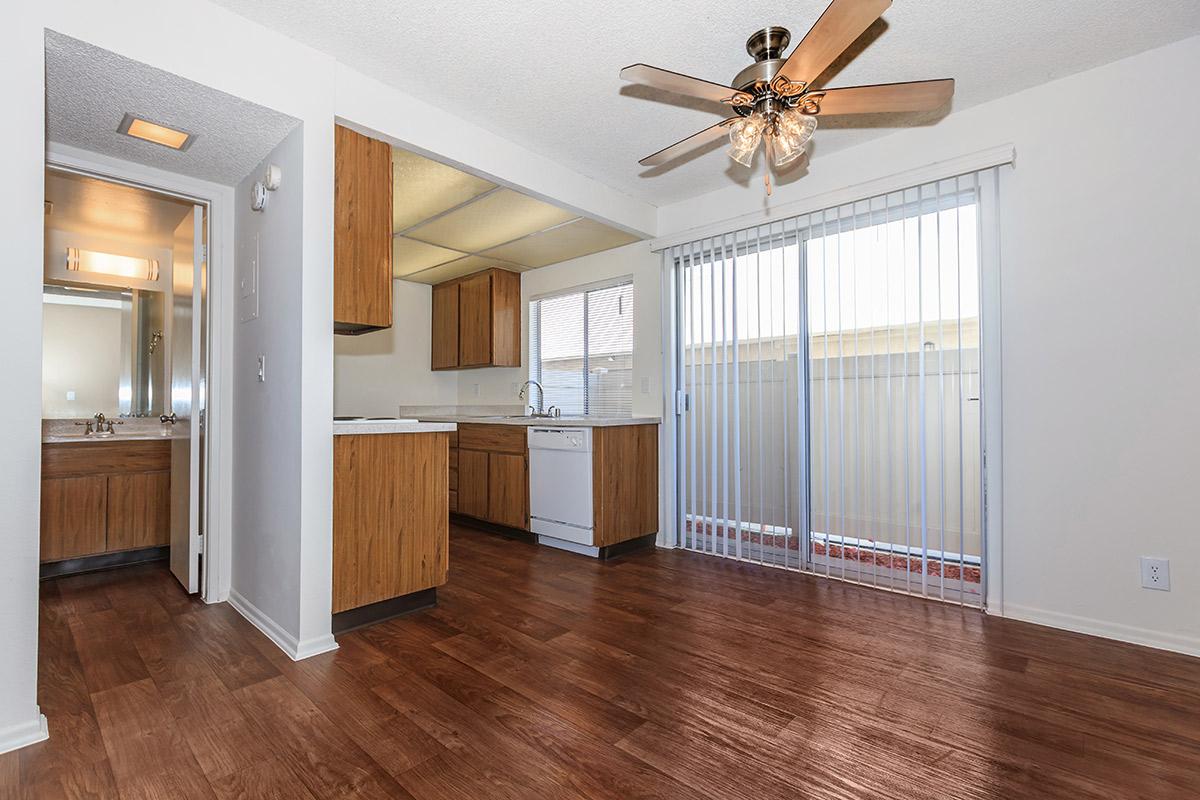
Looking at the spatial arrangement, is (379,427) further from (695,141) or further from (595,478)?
(695,141)

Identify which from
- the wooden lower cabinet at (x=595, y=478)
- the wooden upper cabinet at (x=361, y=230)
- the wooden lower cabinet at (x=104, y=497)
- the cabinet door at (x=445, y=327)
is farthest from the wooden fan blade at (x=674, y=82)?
the cabinet door at (x=445, y=327)

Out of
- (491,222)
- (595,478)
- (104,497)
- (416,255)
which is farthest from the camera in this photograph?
(416,255)

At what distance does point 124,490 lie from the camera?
3.59 meters

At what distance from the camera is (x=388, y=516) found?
2.57 m

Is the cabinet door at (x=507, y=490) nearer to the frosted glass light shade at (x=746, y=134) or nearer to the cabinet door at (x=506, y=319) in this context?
the cabinet door at (x=506, y=319)

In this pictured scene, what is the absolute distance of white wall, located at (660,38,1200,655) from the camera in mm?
2314

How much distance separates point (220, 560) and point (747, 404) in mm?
3084

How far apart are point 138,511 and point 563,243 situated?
3.40 m

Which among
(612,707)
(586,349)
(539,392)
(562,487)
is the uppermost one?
(586,349)

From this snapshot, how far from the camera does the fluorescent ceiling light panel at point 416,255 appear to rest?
4.43m

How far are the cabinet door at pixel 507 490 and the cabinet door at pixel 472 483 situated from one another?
0.22 feet

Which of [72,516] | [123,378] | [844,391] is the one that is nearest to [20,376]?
[72,516]

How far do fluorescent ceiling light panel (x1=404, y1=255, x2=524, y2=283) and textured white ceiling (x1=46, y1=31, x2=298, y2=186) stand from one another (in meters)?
2.30

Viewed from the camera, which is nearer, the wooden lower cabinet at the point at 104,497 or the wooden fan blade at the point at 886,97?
the wooden fan blade at the point at 886,97
